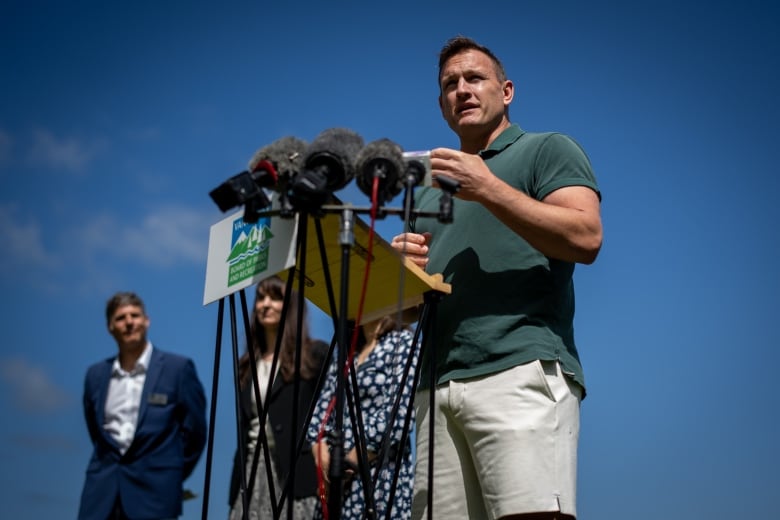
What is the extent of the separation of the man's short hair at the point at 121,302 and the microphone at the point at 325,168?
352 cm

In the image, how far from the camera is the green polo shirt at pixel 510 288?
2238 millimetres

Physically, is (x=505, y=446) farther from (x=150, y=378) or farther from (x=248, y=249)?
(x=150, y=378)

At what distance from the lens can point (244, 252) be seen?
2.03 meters

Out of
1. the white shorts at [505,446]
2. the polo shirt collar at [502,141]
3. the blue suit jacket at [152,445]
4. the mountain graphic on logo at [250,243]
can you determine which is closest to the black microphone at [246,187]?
the mountain graphic on logo at [250,243]

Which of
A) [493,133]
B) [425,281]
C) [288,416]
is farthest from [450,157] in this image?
[288,416]

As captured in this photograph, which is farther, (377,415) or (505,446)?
(377,415)

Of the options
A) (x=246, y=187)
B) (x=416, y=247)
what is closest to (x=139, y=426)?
(x=416, y=247)

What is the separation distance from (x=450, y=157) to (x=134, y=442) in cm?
315

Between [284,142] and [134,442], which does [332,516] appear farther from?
[134,442]

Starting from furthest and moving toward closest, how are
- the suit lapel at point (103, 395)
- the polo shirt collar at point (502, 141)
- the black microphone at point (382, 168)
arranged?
the suit lapel at point (103, 395) < the polo shirt collar at point (502, 141) < the black microphone at point (382, 168)

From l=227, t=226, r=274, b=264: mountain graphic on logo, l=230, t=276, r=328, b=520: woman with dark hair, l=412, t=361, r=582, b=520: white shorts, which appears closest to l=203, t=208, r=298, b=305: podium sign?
l=227, t=226, r=274, b=264: mountain graphic on logo

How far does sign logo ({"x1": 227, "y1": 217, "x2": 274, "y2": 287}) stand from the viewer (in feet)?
6.42

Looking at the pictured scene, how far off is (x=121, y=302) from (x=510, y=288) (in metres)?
3.37

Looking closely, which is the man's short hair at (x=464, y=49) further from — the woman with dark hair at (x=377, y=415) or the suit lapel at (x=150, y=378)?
the suit lapel at (x=150, y=378)
